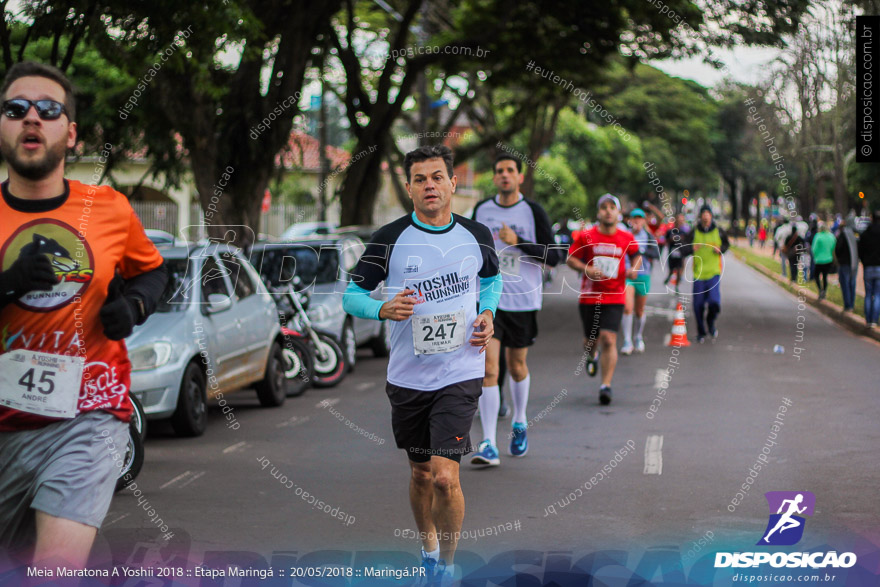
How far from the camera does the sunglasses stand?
380 cm

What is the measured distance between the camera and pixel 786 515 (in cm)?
641

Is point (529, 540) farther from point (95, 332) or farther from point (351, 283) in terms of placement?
point (95, 332)

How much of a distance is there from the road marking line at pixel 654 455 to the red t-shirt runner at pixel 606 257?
1870 mm

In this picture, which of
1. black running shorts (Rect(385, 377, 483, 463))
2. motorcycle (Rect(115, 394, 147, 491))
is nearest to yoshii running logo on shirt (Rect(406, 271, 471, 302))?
black running shorts (Rect(385, 377, 483, 463))

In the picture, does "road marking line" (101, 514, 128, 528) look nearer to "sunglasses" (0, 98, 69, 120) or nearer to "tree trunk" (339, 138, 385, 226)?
"sunglasses" (0, 98, 69, 120)

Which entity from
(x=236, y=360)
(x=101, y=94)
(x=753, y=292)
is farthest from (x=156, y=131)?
(x=753, y=292)

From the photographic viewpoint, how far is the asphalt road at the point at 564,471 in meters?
6.09

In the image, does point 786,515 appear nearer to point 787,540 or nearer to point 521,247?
point 787,540

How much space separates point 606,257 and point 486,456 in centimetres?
324

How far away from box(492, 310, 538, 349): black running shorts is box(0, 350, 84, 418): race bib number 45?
4905 mm

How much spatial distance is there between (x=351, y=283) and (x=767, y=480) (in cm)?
337

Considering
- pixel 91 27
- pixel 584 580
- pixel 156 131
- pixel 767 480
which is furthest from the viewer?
pixel 156 131

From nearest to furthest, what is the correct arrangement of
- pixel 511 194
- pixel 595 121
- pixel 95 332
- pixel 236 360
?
pixel 95 332, pixel 511 194, pixel 236 360, pixel 595 121

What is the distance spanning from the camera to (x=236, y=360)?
34.4 feet
